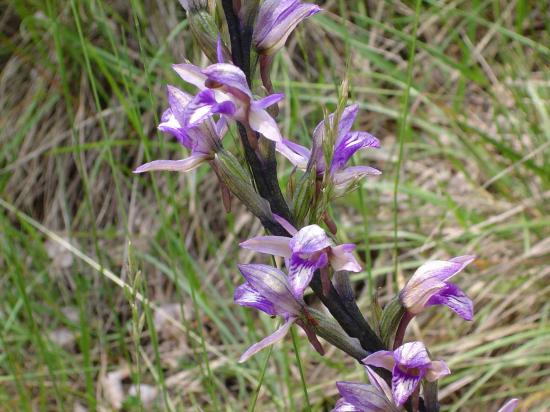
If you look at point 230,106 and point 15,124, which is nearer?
point 230,106

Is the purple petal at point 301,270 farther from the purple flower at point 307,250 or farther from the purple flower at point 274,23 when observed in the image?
the purple flower at point 274,23

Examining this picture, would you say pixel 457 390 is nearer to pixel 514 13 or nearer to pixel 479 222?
pixel 479 222

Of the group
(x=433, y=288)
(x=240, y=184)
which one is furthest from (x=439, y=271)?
(x=240, y=184)

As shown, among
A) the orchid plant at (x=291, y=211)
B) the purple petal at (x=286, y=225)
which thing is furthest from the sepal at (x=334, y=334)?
the purple petal at (x=286, y=225)

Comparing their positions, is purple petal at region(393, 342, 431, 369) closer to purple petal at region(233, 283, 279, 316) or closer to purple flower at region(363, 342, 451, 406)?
purple flower at region(363, 342, 451, 406)

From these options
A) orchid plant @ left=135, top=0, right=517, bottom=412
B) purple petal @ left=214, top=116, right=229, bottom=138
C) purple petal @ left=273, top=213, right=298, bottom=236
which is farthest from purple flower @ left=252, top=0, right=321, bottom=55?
purple petal @ left=273, top=213, right=298, bottom=236

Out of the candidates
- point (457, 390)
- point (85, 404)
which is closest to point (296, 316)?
point (457, 390)
